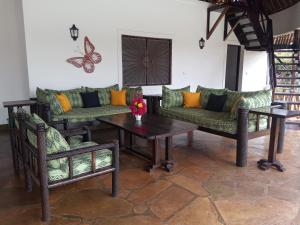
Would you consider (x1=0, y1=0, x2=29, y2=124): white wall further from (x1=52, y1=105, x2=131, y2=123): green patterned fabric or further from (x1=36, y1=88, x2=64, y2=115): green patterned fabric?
(x1=52, y1=105, x2=131, y2=123): green patterned fabric

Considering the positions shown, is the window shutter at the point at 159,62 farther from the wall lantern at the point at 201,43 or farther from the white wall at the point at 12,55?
the white wall at the point at 12,55

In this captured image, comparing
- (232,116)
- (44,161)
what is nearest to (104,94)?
(232,116)

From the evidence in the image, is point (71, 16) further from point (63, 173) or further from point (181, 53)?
point (63, 173)

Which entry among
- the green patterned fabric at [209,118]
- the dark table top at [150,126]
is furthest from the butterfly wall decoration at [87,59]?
the dark table top at [150,126]

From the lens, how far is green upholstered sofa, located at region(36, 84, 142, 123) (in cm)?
430

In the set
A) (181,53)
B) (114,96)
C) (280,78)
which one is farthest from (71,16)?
(280,78)

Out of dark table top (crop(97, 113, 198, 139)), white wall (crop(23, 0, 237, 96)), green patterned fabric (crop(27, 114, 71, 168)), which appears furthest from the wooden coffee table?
white wall (crop(23, 0, 237, 96))

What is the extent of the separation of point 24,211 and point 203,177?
1998 millimetres

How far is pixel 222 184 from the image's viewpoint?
2.91 meters

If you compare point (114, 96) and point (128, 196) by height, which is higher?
point (114, 96)

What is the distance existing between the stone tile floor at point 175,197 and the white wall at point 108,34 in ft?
7.39

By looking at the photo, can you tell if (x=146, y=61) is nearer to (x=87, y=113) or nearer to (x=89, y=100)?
(x=89, y=100)

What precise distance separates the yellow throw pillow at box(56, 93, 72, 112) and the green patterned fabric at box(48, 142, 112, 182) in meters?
2.41

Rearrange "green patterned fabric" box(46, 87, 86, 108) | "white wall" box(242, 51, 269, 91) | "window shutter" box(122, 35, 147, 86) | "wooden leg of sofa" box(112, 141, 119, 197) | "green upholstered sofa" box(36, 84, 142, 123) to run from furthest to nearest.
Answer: "white wall" box(242, 51, 269, 91) → "window shutter" box(122, 35, 147, 86) → "green patterned fabric" box(46, 87, 86, 108) → "green upholstered sofa" box(36, 84, 142, 123) → "wooden leg of sofa" box(112, 141, 119, 197)
